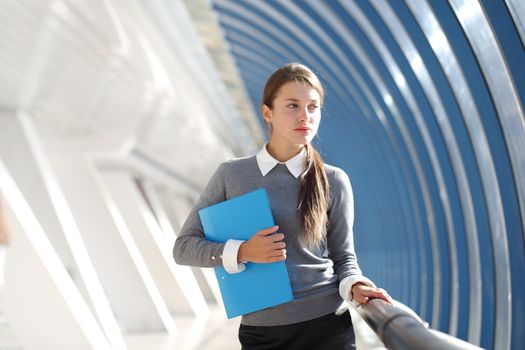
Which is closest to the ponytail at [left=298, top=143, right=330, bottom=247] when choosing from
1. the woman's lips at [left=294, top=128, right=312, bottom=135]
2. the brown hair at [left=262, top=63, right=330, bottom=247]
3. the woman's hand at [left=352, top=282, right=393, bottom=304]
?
the brown hair at [left=262, top=63, right=330, bottom=247]

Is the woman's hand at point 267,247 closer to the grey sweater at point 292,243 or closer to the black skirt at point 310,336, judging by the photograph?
the grey sweater at point 292,243

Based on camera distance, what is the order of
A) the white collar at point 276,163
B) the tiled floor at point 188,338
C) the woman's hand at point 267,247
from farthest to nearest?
the tiled floor at point 188,338, the white collar at point 276,163, the woman's hand at point 267,247

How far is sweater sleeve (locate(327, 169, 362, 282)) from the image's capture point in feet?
9.85

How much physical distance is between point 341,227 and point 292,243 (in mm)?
219

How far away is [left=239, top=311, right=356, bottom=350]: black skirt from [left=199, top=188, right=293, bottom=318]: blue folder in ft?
0.40

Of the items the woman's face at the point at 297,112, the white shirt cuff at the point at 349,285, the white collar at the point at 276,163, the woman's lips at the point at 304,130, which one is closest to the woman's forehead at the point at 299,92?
the woman's face at the point at 297,112

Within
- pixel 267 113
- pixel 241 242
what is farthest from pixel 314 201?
pixel 267 113

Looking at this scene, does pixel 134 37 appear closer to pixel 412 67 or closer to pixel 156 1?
pixel 156 1

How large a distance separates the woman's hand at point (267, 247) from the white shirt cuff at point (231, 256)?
48 mm

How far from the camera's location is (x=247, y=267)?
2873 millimetres

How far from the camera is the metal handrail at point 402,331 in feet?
7.00

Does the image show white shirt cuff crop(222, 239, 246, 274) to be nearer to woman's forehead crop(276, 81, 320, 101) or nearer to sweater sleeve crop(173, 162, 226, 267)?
sweater sleeve crop(173, 162, 226, 267)

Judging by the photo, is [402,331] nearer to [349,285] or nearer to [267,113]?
[349,285]

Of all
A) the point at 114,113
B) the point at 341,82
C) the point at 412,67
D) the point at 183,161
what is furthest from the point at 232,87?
the point at 412,67
